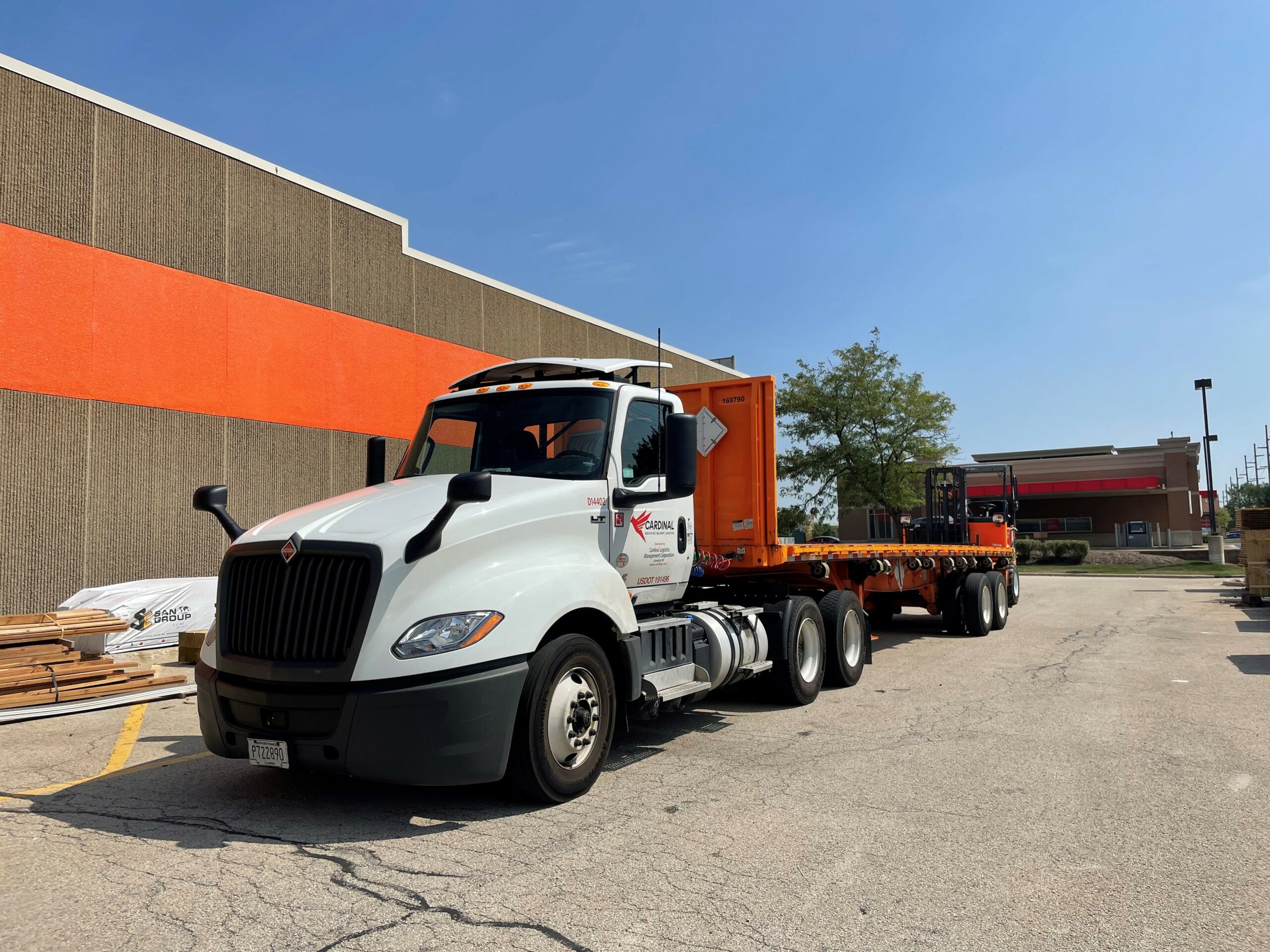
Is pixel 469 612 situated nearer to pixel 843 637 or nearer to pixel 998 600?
pixel 843 637

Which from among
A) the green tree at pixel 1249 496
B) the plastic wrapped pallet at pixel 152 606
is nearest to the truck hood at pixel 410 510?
the plastic wrapped pallet at pixel 152 606

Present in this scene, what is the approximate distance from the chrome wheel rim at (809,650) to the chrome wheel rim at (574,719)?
3.57m

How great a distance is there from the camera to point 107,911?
3668 millimetres

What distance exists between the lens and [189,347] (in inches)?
592

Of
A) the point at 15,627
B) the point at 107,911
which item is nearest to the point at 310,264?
the point at 15,627

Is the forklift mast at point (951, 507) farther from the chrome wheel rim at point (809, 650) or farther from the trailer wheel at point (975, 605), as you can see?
the chrome wheel rim at point (809, 650)

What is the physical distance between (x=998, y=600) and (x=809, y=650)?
8.54 meters

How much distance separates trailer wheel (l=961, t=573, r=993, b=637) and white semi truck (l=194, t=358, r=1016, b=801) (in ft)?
28.8

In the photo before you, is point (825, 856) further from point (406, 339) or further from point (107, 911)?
point (406, 339)

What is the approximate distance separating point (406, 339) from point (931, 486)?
1166 cm

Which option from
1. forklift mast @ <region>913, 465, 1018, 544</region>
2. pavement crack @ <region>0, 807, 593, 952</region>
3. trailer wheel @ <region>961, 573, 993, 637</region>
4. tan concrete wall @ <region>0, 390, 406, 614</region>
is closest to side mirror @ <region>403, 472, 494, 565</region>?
pavement crack @ <region>0, 807, 593, 952</region>

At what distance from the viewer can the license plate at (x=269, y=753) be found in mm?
4750

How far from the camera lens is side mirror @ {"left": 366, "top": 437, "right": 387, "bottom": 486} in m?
7.18

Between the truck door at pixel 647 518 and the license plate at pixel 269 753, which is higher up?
the truck door at pixel 647 518
